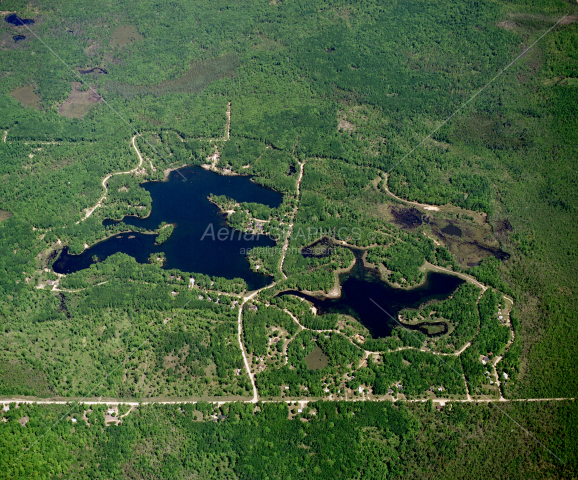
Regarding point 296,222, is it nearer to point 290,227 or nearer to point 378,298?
point 290,227

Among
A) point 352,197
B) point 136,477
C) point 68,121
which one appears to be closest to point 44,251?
point 68,121

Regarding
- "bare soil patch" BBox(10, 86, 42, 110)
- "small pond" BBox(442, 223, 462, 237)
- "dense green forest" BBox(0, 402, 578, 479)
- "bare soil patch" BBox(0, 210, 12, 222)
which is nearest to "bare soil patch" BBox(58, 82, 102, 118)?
"bare soil patch" BBox(10, 86, 42, 110)

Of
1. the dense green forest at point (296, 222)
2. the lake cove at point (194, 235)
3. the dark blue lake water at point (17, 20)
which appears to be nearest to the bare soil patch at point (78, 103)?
the dense green forest at point (296, 222)

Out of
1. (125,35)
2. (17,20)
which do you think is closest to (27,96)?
(125,35)

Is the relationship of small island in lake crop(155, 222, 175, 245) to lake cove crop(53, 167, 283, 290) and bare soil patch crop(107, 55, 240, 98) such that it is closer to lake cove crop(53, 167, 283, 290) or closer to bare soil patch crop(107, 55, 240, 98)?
lake cove crop(53, 167, 283, 290)

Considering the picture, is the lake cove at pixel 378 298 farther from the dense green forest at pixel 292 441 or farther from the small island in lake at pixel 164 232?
the small island in lake at pixel 164 232
